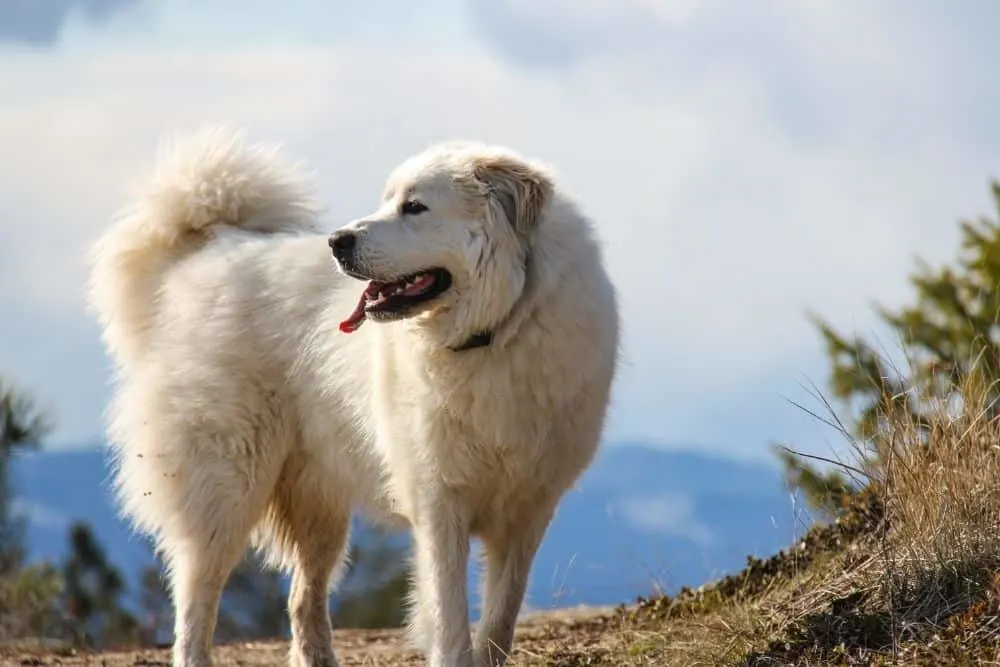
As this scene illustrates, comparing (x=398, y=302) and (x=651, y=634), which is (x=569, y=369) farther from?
(x=651, y=634)

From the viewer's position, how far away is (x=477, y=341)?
224 inches

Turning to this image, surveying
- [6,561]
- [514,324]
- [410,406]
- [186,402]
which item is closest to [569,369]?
[514,324]

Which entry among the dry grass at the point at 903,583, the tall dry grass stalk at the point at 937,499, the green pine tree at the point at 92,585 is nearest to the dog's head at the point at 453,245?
the dry grass at the point at 903,583

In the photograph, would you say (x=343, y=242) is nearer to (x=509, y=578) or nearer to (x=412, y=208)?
(x=412, y=208)

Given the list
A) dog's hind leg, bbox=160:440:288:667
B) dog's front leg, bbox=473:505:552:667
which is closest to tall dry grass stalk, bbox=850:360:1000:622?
dog's front leg, bbox=473:505:552:667

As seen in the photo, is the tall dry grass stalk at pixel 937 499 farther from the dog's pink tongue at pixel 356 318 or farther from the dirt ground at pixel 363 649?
the dog's pink tongue at pixel 356 318

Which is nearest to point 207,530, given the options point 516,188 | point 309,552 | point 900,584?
point 309,552

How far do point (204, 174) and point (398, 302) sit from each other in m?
2.15

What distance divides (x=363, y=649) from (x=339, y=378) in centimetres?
240

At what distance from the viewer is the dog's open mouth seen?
560 cm

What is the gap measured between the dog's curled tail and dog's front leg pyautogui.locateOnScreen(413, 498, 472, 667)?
2.21 metres

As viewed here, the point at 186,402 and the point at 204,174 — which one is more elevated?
the point at 204,174

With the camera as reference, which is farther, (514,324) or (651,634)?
(651,634)

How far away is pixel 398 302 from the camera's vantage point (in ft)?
18.4
